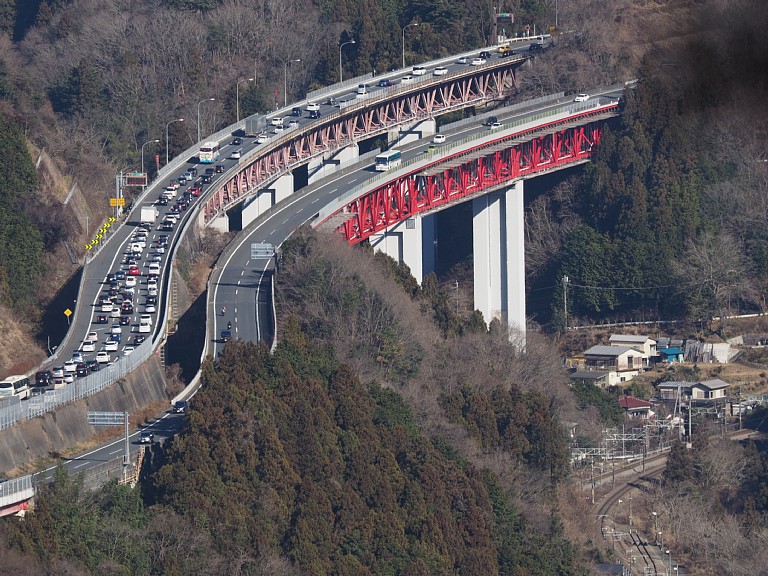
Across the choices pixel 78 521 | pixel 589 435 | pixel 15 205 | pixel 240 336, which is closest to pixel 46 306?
pixel 15 205

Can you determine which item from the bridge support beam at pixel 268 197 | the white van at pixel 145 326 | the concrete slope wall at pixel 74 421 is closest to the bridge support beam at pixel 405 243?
the bridge support beam at pixel 268 197

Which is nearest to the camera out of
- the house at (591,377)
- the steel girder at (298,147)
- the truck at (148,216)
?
the truck at (148,216)

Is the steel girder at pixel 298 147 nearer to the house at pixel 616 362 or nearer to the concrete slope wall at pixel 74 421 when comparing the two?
the house at pixel 616 362

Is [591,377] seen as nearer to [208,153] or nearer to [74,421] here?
[208,153]

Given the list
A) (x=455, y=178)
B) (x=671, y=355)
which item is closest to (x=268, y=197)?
(x=455, y=178)

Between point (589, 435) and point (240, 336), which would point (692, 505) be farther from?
point (240, 336)

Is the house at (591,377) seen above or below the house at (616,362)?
below
